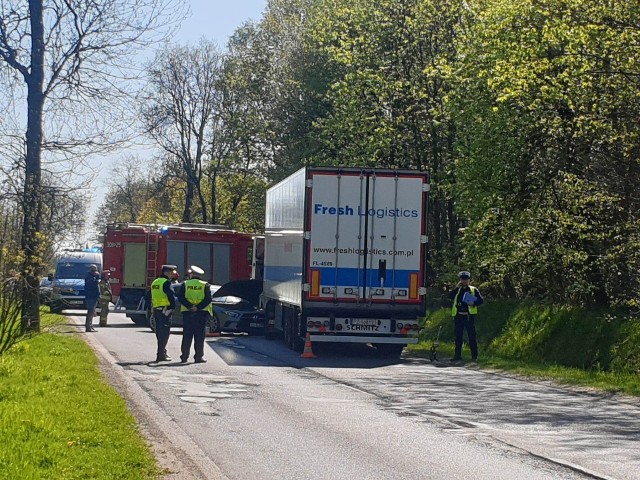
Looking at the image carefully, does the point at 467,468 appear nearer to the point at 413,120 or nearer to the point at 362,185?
the point at 362,185

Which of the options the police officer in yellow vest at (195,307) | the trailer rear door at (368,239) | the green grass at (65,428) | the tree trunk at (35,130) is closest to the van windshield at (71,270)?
the tree trunk at (35,130)

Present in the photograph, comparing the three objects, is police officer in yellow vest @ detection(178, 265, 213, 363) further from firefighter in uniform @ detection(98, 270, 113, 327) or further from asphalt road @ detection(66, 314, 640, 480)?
firefighter in uniform @ detection(98, 270, 113, 327)

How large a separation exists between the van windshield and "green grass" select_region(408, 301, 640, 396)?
23.7 meters

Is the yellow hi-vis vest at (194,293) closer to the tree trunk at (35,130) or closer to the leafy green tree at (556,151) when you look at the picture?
the tree trunk at (35,130)

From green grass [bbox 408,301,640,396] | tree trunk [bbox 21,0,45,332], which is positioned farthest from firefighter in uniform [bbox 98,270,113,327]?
Answer: tree trunk [bbox 21,0,45,332]

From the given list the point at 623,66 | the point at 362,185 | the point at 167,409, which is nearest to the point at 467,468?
the point at 167,409

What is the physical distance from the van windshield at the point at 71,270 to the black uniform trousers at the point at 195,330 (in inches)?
1116

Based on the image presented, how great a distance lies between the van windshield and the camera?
49969 mm

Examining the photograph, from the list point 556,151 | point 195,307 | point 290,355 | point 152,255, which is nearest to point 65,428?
point 195,307

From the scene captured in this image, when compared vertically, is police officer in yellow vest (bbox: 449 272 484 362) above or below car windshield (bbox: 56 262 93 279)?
below

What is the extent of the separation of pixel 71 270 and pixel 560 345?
100ft

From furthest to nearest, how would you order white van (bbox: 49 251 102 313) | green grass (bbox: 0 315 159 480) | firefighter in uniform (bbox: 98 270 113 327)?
white van (bbox: 49 251 102 313)
firefighter in uniform (bbox: 98 270 113 327)
green grass (bbox: 0 315 159 480)

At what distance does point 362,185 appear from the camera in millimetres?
23844

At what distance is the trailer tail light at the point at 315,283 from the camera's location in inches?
939
